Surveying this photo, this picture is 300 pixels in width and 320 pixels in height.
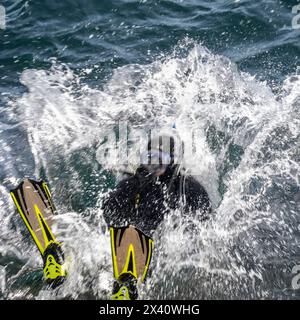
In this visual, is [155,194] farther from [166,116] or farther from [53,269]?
[166,116]

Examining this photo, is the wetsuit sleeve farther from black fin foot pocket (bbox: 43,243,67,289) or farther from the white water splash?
black fin foot pocket (bbox: 43,243,67,289)

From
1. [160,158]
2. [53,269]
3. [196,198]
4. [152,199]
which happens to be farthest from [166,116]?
[53,269]

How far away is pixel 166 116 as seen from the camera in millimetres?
7754

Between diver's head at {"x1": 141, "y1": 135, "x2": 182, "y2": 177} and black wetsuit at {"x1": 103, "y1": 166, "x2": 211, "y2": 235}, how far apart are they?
0.05 metres

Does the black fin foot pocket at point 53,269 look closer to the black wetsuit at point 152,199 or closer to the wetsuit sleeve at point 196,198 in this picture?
the black wetsuit at point 152,199

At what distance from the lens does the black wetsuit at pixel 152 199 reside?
17.9ft

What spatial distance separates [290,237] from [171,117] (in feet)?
9.60

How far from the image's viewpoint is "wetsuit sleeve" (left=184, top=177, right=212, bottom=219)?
18.5 ft

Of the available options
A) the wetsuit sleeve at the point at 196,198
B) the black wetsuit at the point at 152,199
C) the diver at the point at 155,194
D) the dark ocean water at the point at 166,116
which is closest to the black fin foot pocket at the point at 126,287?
the diver at the point at 155,194

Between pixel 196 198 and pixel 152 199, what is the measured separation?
0.60 m

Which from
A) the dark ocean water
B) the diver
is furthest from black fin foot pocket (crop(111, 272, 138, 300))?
the dark ocean water

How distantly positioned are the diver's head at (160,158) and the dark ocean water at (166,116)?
3.14 ft

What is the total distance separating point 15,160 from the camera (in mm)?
7145
